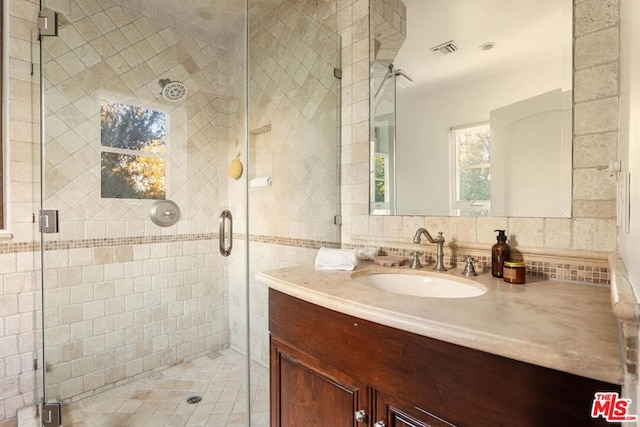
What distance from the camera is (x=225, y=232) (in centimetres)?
206

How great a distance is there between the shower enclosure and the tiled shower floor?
1cm

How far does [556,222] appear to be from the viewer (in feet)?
3.62

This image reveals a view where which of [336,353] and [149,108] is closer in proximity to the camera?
[336,353]

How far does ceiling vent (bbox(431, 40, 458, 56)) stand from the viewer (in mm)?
1387

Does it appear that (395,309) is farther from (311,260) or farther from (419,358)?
(311,260)

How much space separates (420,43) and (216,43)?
1.36m

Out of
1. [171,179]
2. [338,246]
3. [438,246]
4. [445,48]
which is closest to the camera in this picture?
[438,246]

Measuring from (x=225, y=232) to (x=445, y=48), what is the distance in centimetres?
163

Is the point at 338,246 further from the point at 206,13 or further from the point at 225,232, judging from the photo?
the point at 206,13

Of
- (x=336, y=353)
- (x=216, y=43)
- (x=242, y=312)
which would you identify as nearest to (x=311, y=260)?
(x=242, y=312)

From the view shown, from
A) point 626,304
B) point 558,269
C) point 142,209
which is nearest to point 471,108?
point 558,269

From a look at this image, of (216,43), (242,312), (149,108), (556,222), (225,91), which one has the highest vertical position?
(216,43)

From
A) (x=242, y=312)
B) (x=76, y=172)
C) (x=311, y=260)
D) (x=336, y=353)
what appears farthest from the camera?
(x=242, y=312)
